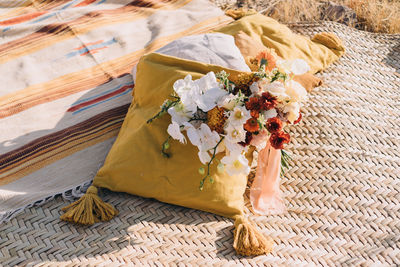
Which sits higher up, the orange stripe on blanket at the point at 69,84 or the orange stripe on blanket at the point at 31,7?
the orange stripe on blanket at the point at 31,7

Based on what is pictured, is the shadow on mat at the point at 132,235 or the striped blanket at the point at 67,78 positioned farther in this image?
the striped blanket at the point at 67,78

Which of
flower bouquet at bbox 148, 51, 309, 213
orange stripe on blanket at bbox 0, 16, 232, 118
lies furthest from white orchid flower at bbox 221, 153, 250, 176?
orange stripe on blanket at bbox 0, 16, 232, 118

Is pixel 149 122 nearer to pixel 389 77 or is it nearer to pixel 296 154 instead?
pixel 296 154

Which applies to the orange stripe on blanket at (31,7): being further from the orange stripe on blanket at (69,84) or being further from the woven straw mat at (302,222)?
the woven straw mat at (302,222)

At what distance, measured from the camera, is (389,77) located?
2322mm

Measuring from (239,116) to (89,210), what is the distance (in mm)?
636

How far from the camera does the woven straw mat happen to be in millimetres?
1452

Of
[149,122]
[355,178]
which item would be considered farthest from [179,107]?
[355,178]

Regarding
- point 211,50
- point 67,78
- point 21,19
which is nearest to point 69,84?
point 67,78

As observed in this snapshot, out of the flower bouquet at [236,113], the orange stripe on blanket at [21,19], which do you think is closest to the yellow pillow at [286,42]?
the flower bouquet at [236,113]

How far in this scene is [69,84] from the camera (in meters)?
2.16

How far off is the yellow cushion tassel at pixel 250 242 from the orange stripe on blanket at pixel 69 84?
3.69 ft

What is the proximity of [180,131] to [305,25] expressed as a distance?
1.48 metres

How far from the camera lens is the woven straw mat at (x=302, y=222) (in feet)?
4.76
